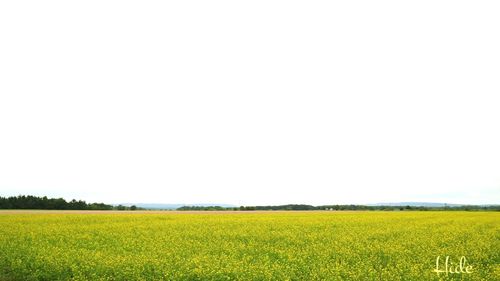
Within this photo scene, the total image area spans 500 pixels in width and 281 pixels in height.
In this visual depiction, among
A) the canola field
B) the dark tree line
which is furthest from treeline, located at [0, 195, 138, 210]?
the canola field

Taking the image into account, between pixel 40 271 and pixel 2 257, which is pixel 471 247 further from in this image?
pixel 2 257

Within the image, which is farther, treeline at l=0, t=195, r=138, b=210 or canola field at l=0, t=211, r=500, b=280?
treeline at l=0, t=195, r=138, b=210

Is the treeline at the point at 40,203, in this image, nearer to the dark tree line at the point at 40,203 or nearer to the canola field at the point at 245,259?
the dark tree line at the point at 40,203

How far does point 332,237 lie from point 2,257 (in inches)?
600

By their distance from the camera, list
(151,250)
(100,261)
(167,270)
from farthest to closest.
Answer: (151,250) < (100,261) < (167,270)

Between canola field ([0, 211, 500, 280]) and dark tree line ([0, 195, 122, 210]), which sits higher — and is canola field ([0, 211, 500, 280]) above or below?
below

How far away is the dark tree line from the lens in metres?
85.6

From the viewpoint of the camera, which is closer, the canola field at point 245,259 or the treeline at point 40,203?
the canola field at point 245,259

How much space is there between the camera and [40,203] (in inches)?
3425

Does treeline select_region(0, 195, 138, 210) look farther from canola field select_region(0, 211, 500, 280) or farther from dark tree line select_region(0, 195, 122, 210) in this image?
canola field select_region(0, 211, 500, 280)

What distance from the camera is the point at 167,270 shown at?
1478 centimetres

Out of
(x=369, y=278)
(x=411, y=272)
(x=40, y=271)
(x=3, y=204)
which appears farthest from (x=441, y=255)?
(x=3, y=204)

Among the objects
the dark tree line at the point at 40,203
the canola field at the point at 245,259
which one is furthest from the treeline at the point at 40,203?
the canola field at the point at 245,259

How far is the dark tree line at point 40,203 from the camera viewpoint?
281ft
